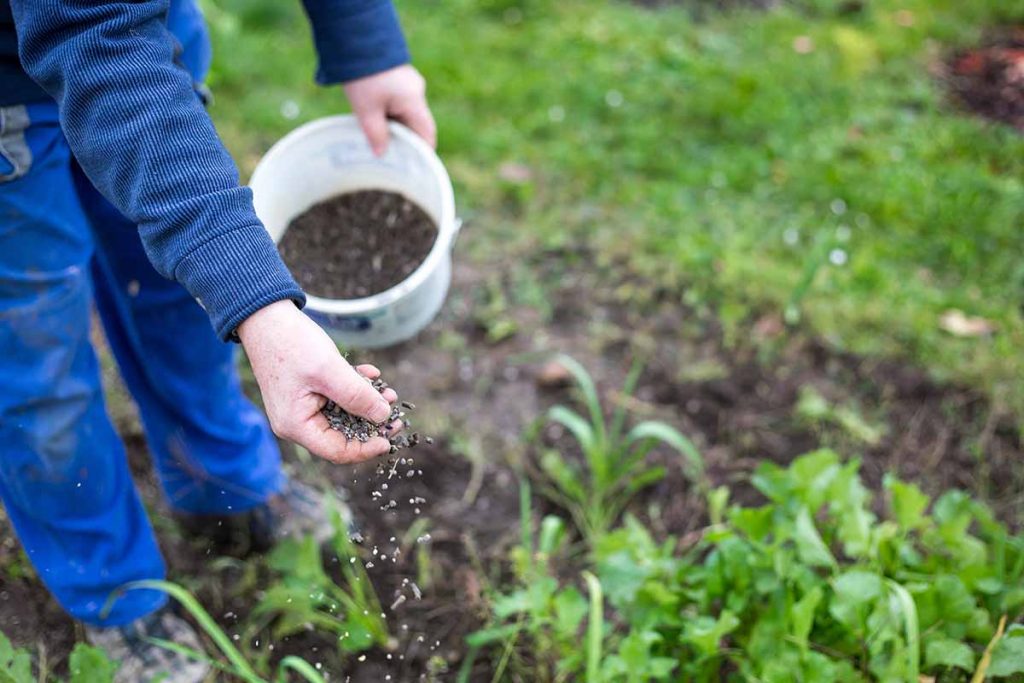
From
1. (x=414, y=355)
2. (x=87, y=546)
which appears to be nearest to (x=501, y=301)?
(x=414, y=355)

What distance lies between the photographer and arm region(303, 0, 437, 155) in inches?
67.8

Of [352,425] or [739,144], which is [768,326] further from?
[352,425]

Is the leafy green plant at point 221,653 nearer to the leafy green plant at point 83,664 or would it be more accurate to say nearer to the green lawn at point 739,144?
the leafy green plant at point 83,664

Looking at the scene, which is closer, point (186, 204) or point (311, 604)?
point (186, 204)

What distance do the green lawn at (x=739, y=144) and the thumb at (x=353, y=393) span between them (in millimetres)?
1573

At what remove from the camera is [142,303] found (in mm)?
1718

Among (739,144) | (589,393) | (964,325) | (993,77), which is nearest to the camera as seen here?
(589,393)

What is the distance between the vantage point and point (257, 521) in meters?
2.05

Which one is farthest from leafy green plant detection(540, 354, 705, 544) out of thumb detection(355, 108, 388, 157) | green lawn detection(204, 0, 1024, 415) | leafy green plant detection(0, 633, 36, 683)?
leafy green plant detection(0, 633, 36, 683)

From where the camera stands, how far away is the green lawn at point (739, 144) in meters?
2.76

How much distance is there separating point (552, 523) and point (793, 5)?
307cm

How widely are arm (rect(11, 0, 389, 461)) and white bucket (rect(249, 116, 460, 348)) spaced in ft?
1.72

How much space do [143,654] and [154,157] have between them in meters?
1.07

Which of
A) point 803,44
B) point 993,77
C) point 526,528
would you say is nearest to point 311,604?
point 526,528
